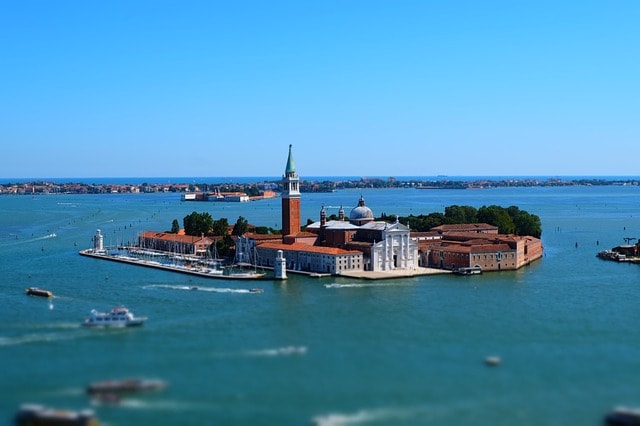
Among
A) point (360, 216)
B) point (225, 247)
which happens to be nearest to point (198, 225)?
point (225, 247)

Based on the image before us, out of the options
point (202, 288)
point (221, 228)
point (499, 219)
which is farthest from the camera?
point (499, 219)

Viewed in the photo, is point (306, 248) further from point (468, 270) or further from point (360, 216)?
point (468, 270)

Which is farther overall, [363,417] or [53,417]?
[363,417]

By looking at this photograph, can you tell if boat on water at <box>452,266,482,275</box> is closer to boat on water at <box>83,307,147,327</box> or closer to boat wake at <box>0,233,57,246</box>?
boat on water at <box>83,307,147,327</box>

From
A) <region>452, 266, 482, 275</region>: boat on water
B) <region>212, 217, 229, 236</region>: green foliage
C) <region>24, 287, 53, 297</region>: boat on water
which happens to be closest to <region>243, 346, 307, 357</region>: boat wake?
<region>24, 287, 53, 297</region>: boat on water

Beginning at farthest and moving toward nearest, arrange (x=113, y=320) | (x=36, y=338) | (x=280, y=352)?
1. (x=113, y=320)
2. (x=36, y=338)
3. (x=280, y=352)

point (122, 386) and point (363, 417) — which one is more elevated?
point (122, 386)
